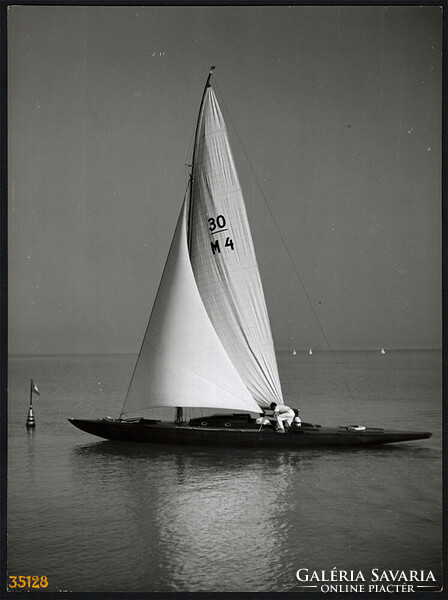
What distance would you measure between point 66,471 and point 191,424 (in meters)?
4.74

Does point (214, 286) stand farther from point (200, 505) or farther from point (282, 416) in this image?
point (200, 505)

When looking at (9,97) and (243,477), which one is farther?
(243,477)

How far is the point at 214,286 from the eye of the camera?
83.1 feet

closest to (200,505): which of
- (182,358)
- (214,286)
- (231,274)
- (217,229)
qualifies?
(182,358)

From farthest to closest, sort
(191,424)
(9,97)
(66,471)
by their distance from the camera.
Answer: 1. (191,424)
2. (66,471)
3. (9,97)

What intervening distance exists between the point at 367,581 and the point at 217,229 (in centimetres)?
1480

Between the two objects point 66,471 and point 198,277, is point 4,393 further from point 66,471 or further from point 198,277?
point 198,277

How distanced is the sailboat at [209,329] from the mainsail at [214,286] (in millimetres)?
38

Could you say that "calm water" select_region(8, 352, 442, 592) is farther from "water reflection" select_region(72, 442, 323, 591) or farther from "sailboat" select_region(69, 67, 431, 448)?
"sailboat" select_region(69, 67, 431, 448)

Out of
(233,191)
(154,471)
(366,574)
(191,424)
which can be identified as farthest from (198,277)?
(366,574)

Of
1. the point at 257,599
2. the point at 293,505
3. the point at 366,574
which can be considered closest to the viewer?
the point at 257,599

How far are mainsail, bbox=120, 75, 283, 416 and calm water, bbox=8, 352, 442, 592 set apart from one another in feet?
10.4

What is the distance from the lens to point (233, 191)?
25125 mm

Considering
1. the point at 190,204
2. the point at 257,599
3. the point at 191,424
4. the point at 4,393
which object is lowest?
the point at 257,599
